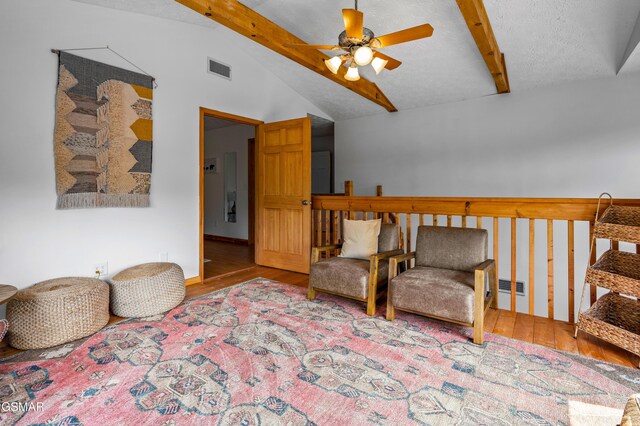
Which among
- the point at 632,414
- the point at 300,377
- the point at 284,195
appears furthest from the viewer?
the point at 284,195

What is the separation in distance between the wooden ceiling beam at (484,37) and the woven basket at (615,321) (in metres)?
2.45

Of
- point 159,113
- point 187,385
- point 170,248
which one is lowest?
point 187,385

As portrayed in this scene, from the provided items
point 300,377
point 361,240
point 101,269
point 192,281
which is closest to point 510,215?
point 361,240

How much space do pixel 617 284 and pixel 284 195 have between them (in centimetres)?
342

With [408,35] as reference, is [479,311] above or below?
below

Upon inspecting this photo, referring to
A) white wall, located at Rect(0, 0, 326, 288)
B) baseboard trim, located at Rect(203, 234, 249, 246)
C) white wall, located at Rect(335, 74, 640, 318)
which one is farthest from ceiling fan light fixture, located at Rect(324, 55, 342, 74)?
baseboard trim, located at Rect(203, 234, 249, 246)

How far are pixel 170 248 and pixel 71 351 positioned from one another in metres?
1.53

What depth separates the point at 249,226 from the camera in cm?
660

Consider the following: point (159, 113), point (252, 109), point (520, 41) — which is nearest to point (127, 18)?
point (159, 113)

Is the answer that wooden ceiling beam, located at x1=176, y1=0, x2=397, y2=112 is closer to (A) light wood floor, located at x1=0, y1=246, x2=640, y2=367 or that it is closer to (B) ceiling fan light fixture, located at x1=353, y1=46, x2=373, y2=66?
(B) ceiling fan light fixture, located at x1=353, y1=46, x2=373, y2=66

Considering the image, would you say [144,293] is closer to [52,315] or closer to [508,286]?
[52,315]

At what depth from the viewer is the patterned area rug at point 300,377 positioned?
5.23ft

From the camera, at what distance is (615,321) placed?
93.7 inches

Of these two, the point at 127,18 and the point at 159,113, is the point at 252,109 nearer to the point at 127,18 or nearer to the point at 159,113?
the point at 159,113
